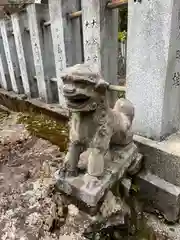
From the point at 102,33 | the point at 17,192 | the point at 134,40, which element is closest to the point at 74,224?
the point at 17,192

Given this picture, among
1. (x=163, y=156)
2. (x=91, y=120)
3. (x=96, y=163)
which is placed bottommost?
(x=163, y=156)

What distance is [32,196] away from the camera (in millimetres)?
1841

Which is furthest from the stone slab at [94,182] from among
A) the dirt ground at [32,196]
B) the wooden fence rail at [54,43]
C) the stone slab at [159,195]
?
the wooden fence rail at [54,43]

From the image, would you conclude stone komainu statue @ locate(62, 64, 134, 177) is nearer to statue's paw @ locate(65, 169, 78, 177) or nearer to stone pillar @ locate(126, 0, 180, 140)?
statue's paw @ locate(65, 169, 78, 177)

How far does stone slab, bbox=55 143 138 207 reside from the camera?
1247 mm

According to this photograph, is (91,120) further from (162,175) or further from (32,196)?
(32,196)

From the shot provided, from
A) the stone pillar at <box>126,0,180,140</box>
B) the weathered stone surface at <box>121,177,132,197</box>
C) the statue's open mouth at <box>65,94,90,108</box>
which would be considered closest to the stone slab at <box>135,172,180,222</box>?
the weathered stone surface at <box>121,177,132,197</box>

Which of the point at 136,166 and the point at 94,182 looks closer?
the point at 94,182

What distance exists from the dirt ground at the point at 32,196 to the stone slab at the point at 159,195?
0.57 m

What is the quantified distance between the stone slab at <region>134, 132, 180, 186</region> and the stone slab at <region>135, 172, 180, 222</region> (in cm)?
5

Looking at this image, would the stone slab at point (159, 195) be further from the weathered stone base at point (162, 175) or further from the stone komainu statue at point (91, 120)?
the stone komainu statue at point (91, 120)

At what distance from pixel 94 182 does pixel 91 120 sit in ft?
1.21

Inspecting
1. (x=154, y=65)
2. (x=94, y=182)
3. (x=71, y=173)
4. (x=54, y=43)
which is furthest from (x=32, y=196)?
(x=54, y=43)

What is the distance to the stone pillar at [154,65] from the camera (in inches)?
54.1
